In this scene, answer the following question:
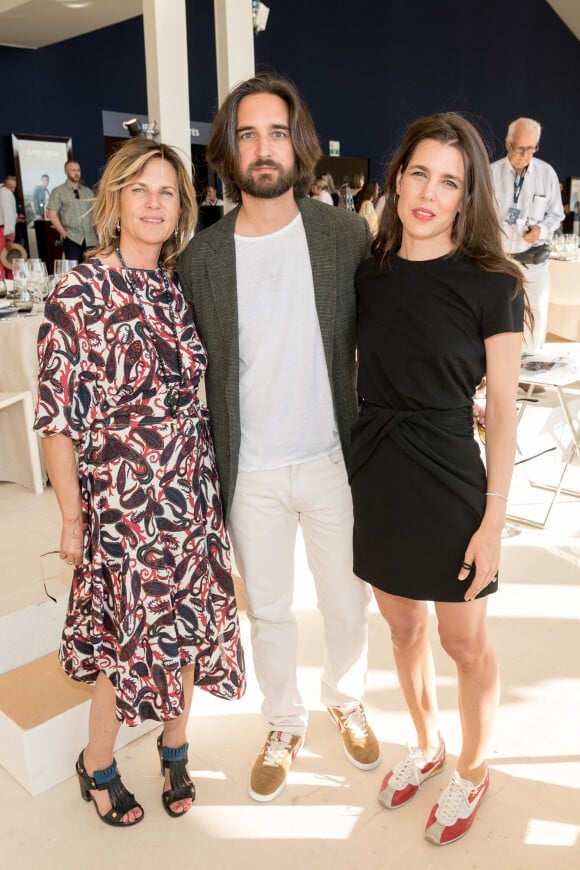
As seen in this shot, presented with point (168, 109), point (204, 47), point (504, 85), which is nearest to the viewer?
point (168, 109)

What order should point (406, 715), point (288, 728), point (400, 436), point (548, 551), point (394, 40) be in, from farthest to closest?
1. point (394, 40)
2. point (548, 551)
3. point (406, 715)
4. point (288, 728)
5. point (400, 436)

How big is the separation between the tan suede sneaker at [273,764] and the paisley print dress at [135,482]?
34cm

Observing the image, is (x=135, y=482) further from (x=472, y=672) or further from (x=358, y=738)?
(x=358, y=738)

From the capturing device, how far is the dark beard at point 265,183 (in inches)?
71.2

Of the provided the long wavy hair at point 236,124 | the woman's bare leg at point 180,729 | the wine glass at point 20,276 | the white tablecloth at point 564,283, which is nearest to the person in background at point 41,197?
the wine glass at point 20,276

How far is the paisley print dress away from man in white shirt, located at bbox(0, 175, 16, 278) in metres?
8.86

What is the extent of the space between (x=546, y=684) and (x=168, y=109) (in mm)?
3554

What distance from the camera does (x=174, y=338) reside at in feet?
5.81

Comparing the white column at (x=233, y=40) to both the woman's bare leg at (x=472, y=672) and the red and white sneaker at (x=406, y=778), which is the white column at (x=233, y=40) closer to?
the woman's bare leg at (x=472, y=672)

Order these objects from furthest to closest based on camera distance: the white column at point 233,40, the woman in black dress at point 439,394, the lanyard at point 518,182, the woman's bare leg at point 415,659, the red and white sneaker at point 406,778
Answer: the lanyard at point 518,182 → the white column at point 233,40 → the red and white sneaker at point 406,778 → the woman's bare leg at point 415,659 → the woman in black dress at point 439,394

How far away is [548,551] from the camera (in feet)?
11.1

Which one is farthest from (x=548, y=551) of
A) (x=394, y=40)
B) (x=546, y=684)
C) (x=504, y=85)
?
(x=504, y=85)

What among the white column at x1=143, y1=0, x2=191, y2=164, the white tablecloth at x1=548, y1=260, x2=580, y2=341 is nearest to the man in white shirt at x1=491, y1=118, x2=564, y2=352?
the white tablecloth at x1=548, y1=260, x2=580, y2=341

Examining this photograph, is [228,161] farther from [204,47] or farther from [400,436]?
[204,47]
